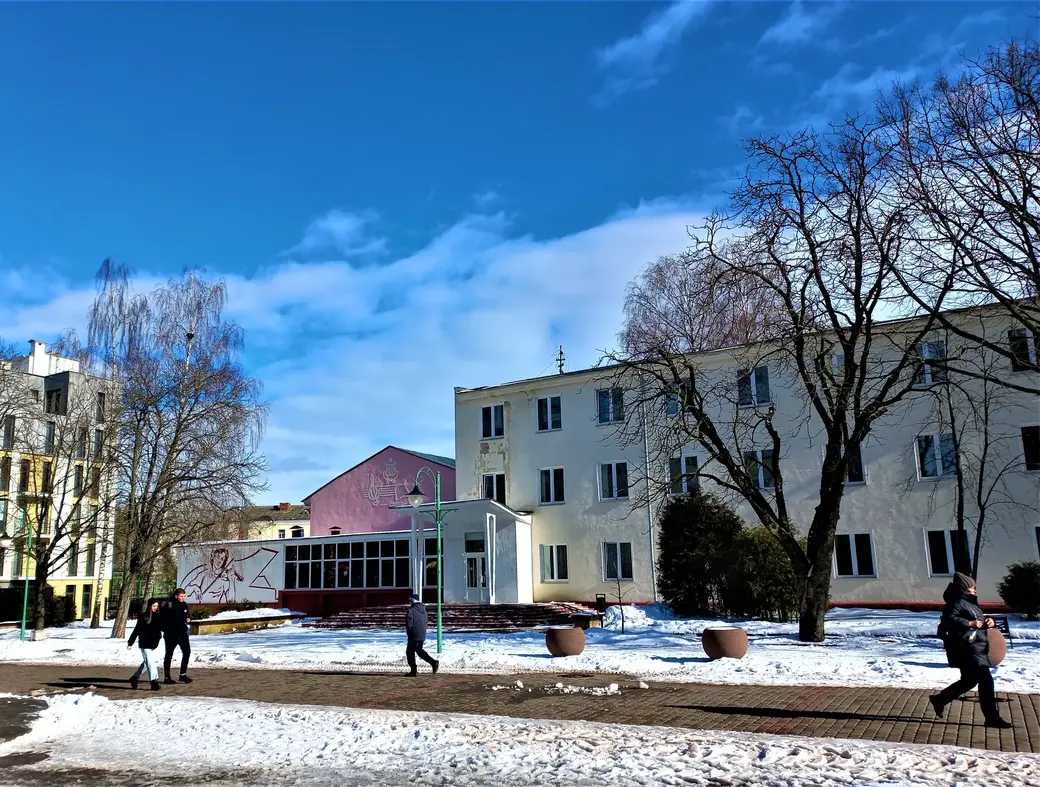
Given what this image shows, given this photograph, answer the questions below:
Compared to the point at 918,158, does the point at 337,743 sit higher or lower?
lower

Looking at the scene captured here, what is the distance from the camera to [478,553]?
3325 cm

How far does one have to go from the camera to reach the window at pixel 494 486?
115 ft

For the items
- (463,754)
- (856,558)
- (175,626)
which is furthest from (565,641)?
(856,558)

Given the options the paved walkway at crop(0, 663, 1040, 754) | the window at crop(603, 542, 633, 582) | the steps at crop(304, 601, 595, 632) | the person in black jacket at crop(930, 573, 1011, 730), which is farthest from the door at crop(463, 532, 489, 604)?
the person in black jacket at crop(930, 573, 1011, 730)

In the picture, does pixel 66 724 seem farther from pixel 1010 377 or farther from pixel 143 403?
pixel 1010 377

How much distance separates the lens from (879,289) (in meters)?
17.8

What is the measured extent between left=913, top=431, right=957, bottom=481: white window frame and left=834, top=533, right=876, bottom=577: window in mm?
2690

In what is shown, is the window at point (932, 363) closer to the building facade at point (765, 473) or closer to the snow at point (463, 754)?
the building facade at point (765, 473)

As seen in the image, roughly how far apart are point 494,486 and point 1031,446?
64.6 ft

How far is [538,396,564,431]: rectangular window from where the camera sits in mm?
34156

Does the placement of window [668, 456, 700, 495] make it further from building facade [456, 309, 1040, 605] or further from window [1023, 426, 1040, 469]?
window [1023, 426, 1040, 469]

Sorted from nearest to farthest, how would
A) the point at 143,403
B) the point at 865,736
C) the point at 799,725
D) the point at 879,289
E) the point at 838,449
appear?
the point at 865,736
the point at 799,725
the point at 879,289
the point at 838,449
the point at 143,403

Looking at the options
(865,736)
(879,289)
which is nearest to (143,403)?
(879,289)

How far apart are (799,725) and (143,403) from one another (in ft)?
78.9
